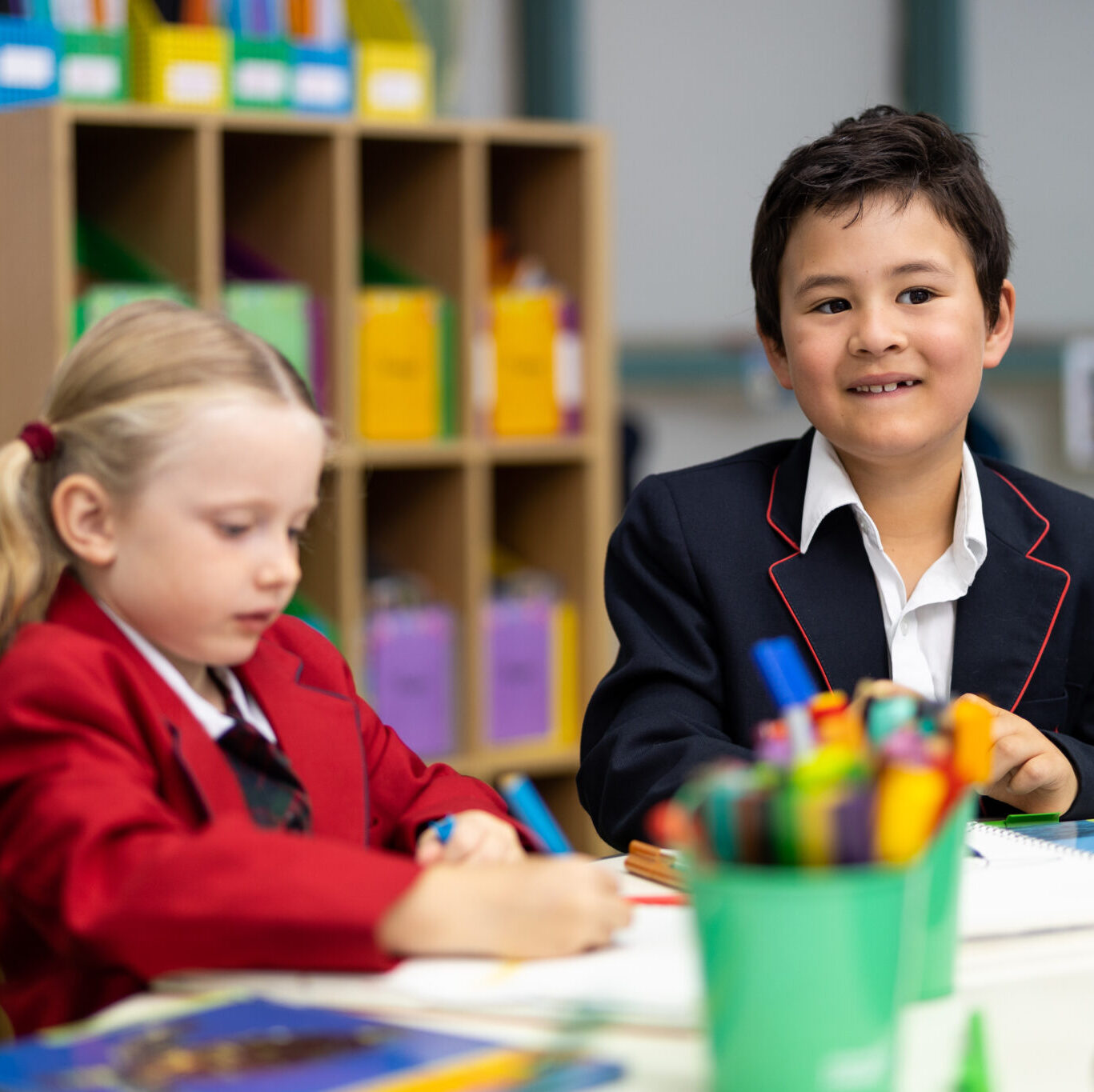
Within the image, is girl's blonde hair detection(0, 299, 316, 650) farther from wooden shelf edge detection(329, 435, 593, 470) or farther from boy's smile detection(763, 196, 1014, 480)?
wooden shelf edge detection(329, 435, 593, 470)

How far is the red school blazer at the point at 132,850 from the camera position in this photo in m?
0.83

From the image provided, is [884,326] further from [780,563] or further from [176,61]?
[176,61]

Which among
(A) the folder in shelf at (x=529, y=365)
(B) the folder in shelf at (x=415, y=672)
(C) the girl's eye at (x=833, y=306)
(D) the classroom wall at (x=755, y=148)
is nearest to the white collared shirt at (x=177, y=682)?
(C) the girl's eye at (x=833, y=306)

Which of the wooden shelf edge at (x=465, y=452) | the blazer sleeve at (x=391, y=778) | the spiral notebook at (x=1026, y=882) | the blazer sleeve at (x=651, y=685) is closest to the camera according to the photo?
the spiral notebook at (x=1026, y=882)

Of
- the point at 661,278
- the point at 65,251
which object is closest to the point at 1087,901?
the point at 65,251

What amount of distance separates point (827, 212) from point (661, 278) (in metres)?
2.90

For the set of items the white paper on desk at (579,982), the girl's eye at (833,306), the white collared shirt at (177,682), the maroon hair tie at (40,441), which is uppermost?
the girl's eye at (833,306)

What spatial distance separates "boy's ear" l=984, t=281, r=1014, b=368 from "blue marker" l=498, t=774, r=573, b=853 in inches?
30.1

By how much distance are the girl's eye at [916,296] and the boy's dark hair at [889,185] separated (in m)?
0.07

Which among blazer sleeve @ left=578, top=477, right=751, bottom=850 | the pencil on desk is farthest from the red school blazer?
blazer sleeve @ left=578, top=477, right=751, bottom=850

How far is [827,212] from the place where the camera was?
1426 mm

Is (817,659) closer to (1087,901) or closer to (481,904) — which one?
(1087,901)

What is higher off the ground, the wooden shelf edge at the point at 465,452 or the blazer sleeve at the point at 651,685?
the wooden shelf edge at the point at 465,452

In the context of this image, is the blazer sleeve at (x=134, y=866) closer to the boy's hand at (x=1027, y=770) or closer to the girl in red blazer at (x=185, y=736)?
the girl in red blazer at (x=185, y=736)
